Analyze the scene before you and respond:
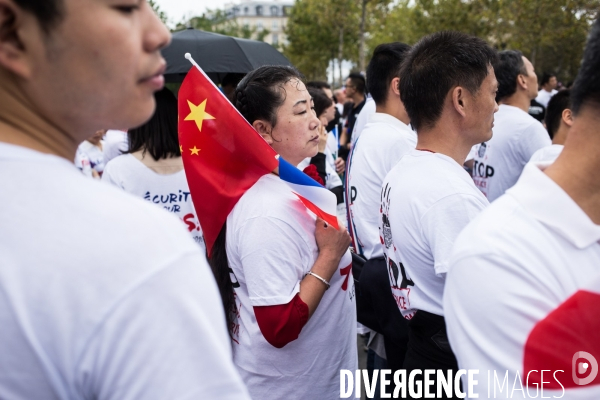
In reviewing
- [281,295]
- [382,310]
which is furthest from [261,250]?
[382,310]

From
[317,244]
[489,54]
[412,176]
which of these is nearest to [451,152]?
[412,176]

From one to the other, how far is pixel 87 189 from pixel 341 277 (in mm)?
1712

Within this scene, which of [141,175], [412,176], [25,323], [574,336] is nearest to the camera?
[25,323]

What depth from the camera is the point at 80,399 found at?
82 centimetres

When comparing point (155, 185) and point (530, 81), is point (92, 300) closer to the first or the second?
point (155, 185)

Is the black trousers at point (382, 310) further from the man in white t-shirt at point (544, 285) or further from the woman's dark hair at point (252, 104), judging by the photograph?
the man in white t-shirt at point (544, 285)

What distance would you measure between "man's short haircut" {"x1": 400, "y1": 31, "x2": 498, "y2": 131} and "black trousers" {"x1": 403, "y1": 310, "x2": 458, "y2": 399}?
852 mm

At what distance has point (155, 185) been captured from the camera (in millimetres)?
3334

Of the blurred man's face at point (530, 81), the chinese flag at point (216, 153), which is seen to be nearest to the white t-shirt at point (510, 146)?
the blurred man's face at point (530, 81)

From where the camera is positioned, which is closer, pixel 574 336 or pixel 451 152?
pixel 574 336

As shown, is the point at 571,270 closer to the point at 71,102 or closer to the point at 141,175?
the point at 71,102

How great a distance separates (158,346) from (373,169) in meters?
2.87

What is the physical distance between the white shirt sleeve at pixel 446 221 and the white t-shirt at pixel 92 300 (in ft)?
4.43

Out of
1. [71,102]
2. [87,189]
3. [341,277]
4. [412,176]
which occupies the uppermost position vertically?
[71,102]
